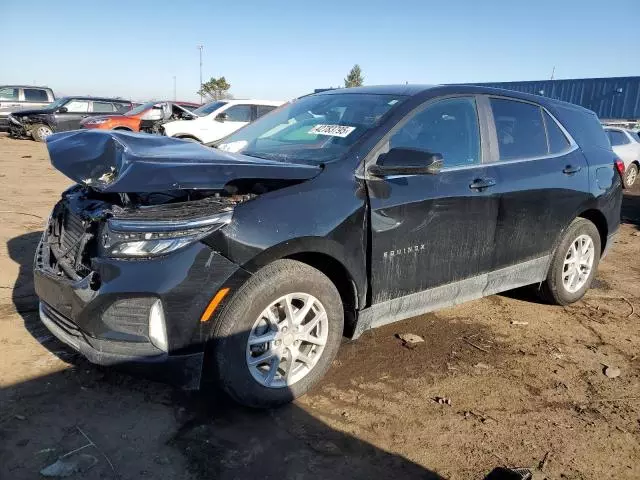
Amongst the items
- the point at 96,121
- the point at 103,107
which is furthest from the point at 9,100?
the point at 96,121

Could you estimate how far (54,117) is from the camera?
18047 millimetres

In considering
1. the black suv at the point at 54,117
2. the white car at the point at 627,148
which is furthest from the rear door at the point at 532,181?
the black suv at the point at 54,117

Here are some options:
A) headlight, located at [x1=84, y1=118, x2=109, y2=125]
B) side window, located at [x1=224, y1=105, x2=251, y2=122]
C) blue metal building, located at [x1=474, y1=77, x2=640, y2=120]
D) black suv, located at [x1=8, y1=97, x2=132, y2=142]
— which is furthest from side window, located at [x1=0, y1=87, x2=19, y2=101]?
blue metal building, located at [x1=474, y1=77, x2=640, y2=120]

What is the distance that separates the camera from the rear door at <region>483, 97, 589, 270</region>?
3844mm

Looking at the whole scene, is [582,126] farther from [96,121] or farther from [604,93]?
[604,93]

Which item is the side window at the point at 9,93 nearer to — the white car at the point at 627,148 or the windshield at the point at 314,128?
the windshield at the point at 314,128

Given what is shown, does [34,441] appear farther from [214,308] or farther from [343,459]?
[343,459]

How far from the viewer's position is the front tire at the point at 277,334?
2.63 metres

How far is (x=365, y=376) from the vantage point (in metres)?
3.34

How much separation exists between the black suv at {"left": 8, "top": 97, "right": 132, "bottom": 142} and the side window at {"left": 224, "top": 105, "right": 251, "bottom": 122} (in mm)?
6955

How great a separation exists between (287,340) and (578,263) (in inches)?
120

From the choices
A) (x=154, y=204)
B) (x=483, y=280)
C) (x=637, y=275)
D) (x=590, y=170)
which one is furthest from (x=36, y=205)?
(x=637, y=275)

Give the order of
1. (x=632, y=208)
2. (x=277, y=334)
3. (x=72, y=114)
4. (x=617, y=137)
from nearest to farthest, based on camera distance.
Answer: (x=277, y=334) < (x=632, y=208) < (x=617, y=137) < (x=72, y=114)

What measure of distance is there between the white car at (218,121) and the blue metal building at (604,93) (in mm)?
14477
